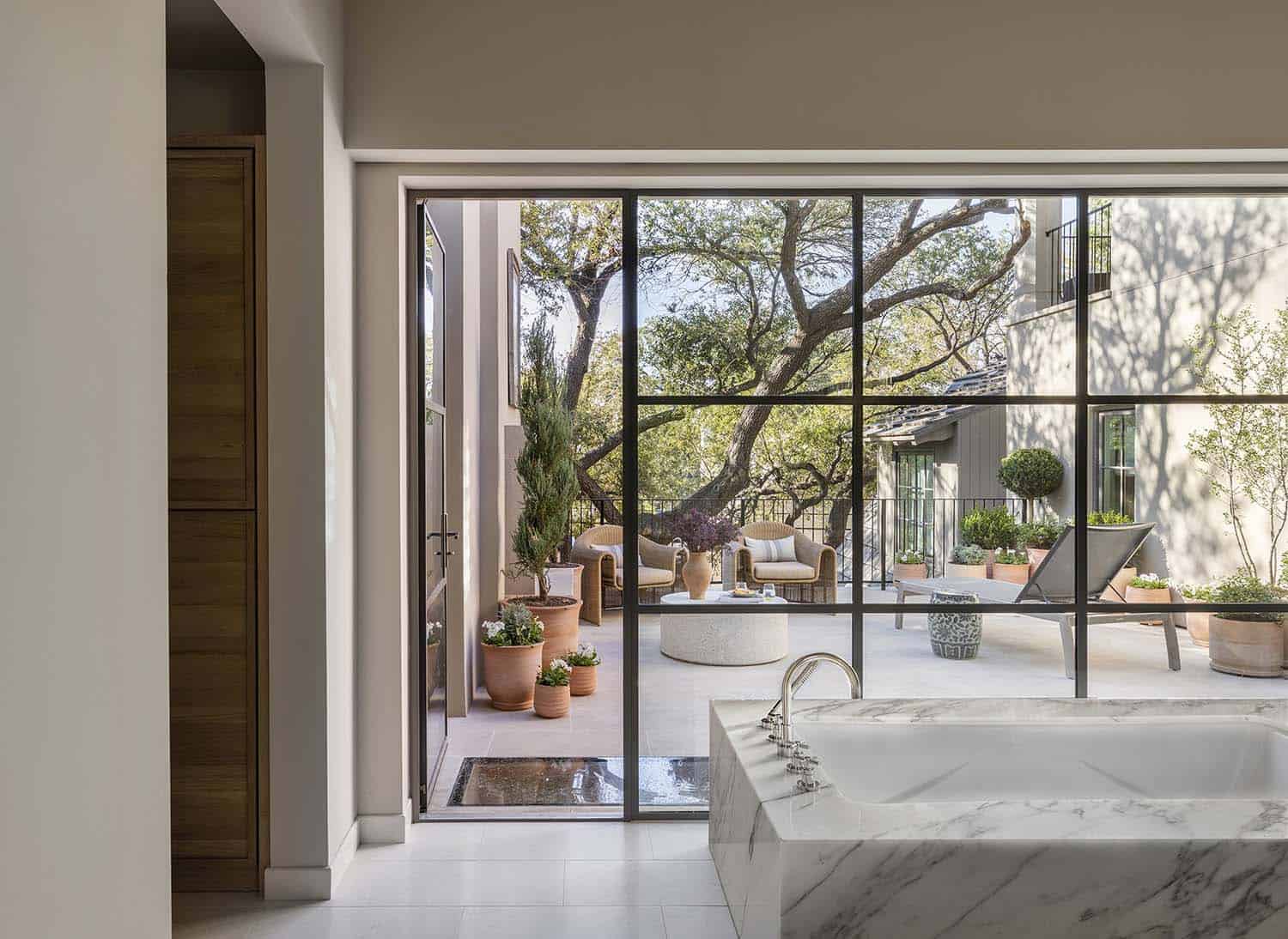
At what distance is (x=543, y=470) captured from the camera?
17.2 feet

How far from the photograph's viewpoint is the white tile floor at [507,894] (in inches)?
102

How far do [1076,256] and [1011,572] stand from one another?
1.23 meters

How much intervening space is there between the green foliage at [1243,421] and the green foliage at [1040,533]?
23.5 inches

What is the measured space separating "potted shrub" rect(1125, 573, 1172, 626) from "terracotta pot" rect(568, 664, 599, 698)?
2730 mm

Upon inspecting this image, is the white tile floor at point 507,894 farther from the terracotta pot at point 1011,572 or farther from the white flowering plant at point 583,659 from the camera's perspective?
the white flowering plant at point 583,659

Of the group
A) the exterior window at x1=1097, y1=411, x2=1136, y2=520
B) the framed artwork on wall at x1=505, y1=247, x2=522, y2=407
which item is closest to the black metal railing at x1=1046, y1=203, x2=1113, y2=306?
the exterior window at x1=1097, y1=411, x2=1136, y2=520

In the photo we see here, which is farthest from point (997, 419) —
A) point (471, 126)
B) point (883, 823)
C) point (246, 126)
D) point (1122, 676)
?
point (246, 126)

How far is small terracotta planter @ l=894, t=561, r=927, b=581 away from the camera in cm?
338

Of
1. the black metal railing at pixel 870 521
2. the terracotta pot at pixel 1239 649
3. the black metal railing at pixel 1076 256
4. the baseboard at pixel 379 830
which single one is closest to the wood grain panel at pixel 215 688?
the baseboard at pixel 379 830

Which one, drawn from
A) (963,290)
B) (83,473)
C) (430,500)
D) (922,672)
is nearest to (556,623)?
(430,500)

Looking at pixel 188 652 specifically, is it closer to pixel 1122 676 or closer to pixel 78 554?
pixel 78 554

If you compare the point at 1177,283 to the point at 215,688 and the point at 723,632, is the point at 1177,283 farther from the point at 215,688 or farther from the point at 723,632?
the point at 215,688

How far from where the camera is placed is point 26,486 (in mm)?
1226

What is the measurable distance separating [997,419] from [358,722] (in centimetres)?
262
